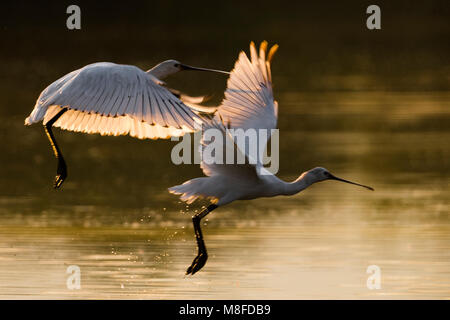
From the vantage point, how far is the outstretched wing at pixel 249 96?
36.6ft

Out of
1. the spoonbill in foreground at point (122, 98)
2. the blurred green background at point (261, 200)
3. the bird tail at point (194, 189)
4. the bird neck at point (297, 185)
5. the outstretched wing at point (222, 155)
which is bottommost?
the blurred green background at point (261, 200)

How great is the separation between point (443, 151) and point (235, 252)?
5.84 m

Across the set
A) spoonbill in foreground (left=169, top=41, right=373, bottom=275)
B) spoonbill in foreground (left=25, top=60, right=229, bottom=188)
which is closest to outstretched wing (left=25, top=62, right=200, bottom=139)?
spoonbill in foreground (left=25, top=60, right=229, bottom=188)

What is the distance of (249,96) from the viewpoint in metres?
11.2

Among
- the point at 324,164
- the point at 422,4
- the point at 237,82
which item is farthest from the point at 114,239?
the point at 422,4

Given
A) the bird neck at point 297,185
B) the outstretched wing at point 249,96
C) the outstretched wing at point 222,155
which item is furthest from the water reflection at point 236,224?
the outstretched wing at point 249,96

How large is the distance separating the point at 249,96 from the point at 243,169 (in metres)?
1.19

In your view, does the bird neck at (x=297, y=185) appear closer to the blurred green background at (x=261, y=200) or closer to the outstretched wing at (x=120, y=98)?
the blurred green background at (x=261, y=200)

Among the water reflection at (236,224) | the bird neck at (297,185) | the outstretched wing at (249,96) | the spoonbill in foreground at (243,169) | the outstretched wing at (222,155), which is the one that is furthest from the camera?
the outstretched wing at (249,96)

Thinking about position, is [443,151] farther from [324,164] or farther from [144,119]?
[144,119]

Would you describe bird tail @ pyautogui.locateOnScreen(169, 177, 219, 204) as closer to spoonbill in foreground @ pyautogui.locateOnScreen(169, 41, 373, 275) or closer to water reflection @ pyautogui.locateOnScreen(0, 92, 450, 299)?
spoonbill in foreground @ pyautogui.locateOnScreen(169, 41, 373, 275)

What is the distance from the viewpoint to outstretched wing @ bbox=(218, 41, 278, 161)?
36.6 ft

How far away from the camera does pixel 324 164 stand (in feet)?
49.2

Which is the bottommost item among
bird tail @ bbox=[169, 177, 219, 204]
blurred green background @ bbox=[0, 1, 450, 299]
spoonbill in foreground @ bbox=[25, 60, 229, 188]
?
blurred green background @ bbox=[0, 1, 450, 299]
